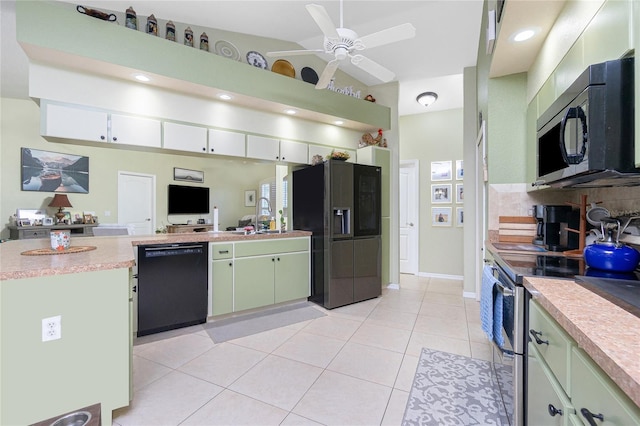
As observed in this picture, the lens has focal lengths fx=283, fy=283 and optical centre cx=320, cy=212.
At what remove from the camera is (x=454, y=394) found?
1825 mm

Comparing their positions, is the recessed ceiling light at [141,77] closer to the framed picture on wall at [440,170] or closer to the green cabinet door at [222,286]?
the green cabinet door at [222,286]

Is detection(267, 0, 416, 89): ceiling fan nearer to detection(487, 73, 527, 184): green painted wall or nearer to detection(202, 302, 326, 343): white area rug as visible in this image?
detection(487, 73, 527, 184): green painted wall

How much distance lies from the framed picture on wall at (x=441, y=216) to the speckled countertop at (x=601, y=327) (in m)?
4.10

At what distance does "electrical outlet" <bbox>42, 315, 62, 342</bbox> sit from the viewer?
1400mm

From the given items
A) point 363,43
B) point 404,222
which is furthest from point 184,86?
point 404,222

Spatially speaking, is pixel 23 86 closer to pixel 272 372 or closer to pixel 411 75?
pixel 272 372

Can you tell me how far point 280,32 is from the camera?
139 inches

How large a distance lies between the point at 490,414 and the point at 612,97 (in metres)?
1.71

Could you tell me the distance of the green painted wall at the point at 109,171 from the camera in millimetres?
3227

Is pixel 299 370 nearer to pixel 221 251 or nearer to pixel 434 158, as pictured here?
pixel 221 251

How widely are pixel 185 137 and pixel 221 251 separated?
1.30 meters

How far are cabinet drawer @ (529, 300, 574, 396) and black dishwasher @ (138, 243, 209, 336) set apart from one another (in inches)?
108

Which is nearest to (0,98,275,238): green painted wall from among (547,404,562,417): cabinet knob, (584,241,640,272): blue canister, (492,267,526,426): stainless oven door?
(492,267,526,426): stainless oven door

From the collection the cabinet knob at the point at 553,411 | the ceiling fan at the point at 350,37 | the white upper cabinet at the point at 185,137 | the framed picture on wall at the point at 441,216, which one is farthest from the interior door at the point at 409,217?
the cabinet knob at the point at 553,411
